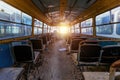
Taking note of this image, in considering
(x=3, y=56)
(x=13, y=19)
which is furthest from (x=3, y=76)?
(x=13, y=19)

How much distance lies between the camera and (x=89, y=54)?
329cm

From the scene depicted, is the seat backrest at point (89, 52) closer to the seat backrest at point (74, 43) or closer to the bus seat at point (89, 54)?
the bus seat at point (89, 54)

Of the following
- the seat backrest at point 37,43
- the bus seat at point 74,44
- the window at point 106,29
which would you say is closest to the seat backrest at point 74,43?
the bus seat at point 74,44

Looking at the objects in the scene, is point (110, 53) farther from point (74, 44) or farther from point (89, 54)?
point (74, 44)

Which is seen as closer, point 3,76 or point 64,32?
point 3,76

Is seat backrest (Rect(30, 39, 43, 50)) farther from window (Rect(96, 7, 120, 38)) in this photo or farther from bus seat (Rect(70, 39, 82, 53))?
window (Rect(96, 7, 120, 38))

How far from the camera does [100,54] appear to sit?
10.2 feet

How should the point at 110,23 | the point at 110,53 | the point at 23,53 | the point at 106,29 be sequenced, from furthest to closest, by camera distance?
the point at 106,29, the point at 110,23, the point at 23,53, the point at 110,53

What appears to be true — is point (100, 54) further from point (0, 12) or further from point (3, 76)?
point (0, 12)

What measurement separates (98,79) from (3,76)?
121cm

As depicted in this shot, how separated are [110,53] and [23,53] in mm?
1845

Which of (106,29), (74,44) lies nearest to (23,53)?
(74,44)

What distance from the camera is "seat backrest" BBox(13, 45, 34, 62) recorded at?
3.32m

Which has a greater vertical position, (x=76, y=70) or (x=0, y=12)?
(x=0, y=12)
